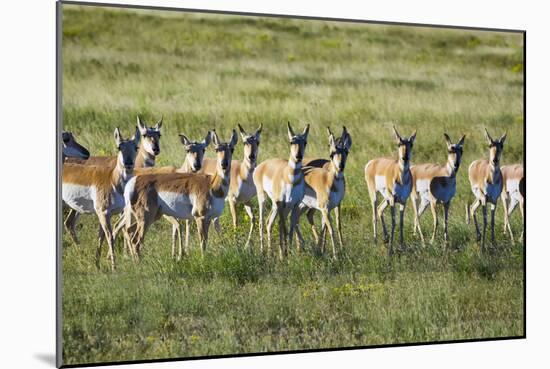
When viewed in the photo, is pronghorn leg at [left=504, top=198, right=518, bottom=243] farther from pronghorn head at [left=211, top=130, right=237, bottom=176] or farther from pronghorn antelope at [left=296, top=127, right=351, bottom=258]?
pronghorn head at [left=211, top=130, right=237, bottom=176]

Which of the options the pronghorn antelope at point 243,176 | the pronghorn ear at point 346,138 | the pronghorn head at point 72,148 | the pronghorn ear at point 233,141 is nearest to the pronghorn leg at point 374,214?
the pronghorn ear at point 346,138

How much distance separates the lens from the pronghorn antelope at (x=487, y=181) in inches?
407

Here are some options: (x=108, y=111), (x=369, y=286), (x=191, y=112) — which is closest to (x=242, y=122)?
(x=191, y=112)

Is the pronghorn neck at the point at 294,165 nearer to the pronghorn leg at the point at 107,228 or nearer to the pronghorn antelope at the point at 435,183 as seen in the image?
the pronghorn antelope at the point at 435,183

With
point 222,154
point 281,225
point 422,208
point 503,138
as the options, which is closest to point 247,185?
point 222,154

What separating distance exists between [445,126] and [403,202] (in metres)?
0.77

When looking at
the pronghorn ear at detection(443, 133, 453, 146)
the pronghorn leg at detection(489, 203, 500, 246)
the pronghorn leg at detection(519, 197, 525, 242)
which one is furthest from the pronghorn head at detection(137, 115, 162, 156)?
the pronghorn leg at detection(519, 197, 525, 242)

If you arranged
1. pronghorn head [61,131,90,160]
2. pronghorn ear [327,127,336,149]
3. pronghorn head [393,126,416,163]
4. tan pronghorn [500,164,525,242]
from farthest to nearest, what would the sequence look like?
tan pronghorn [500,164,525,242] < pronghorn head [393,126,416,163] < pronghorn ear [327,127,336,149] < pronghorn head [61,131,90,160]

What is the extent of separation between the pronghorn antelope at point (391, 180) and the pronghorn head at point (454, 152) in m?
0.34

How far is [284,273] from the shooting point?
31.1 feet

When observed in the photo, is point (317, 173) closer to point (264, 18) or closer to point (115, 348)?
point (264, 18)

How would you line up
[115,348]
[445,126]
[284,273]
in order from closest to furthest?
[115,348] < [284,273] < [445,126]

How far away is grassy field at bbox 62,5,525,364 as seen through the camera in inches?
351

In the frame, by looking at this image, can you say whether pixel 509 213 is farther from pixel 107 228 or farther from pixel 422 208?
pixel 107 228
